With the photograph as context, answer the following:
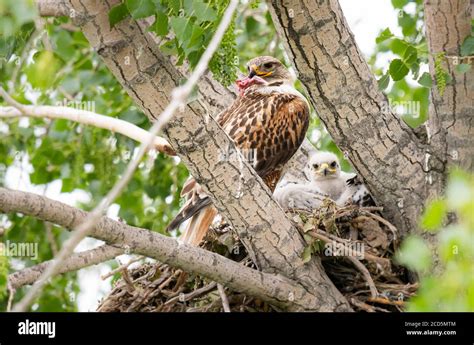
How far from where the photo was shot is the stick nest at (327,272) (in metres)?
4.16

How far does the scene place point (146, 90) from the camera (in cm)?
336

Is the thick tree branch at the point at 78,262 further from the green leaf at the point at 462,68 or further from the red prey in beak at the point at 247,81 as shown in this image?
the red prey in beak at the point at 247,81

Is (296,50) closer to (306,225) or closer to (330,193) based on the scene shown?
(306,225)

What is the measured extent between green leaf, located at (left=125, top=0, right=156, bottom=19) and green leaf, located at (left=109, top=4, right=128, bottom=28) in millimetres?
123

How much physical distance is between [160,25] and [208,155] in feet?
1.96

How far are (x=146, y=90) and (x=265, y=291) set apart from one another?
3.61 feet

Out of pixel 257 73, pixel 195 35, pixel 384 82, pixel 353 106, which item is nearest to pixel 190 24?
pixel 195 35

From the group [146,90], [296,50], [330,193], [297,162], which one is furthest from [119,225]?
[297,162]

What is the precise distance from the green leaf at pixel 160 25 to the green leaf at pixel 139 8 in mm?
159

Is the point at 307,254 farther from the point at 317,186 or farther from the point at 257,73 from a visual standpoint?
the point at 257,73

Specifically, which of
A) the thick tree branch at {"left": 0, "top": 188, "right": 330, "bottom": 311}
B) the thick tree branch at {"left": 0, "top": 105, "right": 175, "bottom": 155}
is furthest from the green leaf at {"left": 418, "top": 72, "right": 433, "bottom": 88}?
the thick tree branch at {"left": 0, "top": 105, "right": 175, "bottom": 155}

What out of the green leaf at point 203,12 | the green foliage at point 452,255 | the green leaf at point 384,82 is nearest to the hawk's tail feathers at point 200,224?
the green leaf at point 384,82

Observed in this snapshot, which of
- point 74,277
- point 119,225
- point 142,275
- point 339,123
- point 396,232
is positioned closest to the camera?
point 119,225

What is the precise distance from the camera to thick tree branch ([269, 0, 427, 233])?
12.2ft
